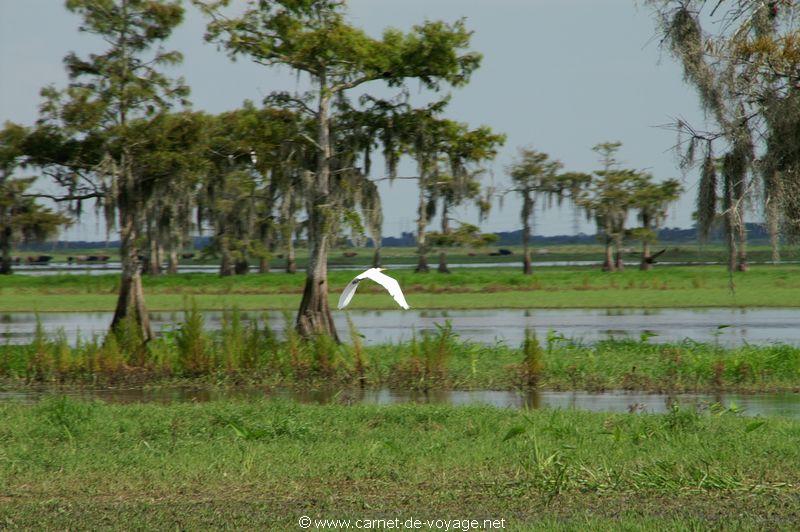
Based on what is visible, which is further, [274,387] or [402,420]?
[274,387]

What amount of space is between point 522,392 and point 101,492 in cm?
942

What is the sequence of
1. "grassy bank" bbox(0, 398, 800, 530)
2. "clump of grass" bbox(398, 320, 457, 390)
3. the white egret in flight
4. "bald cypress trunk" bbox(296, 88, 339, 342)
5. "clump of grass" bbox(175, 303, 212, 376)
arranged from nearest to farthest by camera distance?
"grassy bank" bbox(0, 398, 800, 530) → the white egret in flight → "clump of grass" bbox(398, 320, 457, 390) → "clump of grass" bbox(175, 303, 212, 376) → "bald cypress trunk" bbox(296, 88, 339, 342)

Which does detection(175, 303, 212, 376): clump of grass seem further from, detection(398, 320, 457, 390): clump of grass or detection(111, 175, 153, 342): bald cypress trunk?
detection(111, 175, 153, 342): bald cypress trunk

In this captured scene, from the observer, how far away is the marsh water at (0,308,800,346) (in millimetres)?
28062

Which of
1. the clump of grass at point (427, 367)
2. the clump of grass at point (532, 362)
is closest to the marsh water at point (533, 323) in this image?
the clump of grass at point (532, 362)

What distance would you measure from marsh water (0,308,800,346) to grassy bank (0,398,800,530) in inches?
512

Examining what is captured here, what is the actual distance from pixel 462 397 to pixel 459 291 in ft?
114

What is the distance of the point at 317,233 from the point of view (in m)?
23.4

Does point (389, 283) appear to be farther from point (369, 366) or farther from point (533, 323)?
point (533, 323)

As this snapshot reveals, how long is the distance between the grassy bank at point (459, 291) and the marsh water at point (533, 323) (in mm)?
2818

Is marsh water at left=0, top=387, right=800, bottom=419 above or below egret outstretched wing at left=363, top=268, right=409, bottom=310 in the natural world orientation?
below

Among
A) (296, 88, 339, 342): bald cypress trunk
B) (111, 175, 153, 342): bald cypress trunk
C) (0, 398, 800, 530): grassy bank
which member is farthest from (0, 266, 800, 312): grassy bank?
(0, 398, 800, 530): grassy bank

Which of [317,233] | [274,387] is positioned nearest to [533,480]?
[274,387]

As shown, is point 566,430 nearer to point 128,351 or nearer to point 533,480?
point 533,480
